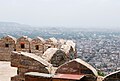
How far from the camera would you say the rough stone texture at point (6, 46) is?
56.3 feet

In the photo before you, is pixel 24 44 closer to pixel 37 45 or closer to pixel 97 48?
pixel 37 45

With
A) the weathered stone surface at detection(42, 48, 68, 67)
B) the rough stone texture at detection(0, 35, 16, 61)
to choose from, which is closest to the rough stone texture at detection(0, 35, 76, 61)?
the rough stone texture at detection(0, 35, 16, 61)

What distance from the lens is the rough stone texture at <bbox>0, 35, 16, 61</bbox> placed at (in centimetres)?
1717

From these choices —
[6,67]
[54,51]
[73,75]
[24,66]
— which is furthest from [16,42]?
[73,75]

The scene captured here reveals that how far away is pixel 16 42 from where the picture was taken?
17.1m

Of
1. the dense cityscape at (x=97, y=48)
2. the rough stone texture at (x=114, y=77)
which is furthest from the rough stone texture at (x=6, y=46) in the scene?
the rough stone texture at (x=114, y=77)

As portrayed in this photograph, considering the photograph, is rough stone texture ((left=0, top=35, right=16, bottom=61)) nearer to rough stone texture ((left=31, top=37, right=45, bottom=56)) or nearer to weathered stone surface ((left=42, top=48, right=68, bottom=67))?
rough stone texture ((left=31, top=37, right=45, bottom=56))

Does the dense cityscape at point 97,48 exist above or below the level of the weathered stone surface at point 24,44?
below

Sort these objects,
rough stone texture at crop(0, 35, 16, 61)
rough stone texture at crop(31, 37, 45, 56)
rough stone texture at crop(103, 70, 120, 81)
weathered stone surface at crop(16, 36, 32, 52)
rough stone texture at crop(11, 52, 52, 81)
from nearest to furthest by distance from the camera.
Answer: rough stone texture at crop(103, 70, 120, 81), rough stone texture at crop(11, 52, 52, 81), weathered stone surface at crop(16, 36, 32, 52), rough stone texture at crop(31, 37, 45, 56), rough stone texture at crop(0, 35, 16, 61)

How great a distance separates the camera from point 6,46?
1731 centimetres

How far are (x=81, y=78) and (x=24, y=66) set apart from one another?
1.91m

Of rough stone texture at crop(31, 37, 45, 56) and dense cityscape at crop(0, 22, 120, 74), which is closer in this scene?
rough stone texture at crop(31, 37, 45, 56)

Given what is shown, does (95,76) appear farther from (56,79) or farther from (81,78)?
(56,79)

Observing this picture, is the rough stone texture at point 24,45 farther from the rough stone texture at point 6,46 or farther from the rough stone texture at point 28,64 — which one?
the rough stone texture at point 28,64
